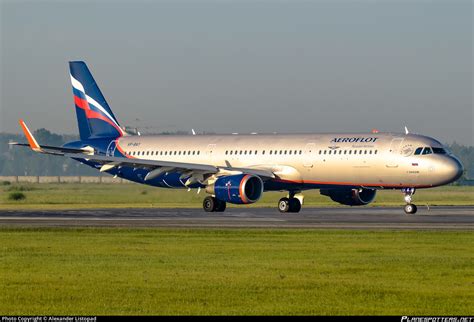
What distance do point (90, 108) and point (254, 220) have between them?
2363 cm

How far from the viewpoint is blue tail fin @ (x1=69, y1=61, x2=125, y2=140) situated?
222ft

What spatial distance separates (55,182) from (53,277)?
72.6 metres

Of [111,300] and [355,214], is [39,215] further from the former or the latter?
[111,300]

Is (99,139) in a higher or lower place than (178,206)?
higher

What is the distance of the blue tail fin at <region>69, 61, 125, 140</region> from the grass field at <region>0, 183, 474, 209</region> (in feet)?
16.5

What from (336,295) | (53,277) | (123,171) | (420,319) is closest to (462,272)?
(336,295)

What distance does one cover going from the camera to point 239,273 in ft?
80.1

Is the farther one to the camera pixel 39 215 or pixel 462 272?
pixel 39 215

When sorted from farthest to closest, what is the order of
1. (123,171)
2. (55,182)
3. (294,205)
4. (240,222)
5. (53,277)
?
1. (55,182)
2. (123,171)
3. (294,205)
4. (240,222)
5. (53,277)

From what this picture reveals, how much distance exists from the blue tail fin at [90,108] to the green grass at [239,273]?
3116cm

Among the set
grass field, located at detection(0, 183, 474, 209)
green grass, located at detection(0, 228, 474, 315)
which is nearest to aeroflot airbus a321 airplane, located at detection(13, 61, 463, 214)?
grass field, located at detection(0, 183, 474, 209)

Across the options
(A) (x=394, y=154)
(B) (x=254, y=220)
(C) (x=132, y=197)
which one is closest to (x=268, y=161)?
(A) (x=394, y=154)

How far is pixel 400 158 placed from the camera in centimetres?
5306

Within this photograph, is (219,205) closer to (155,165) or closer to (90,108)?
(155,165)
